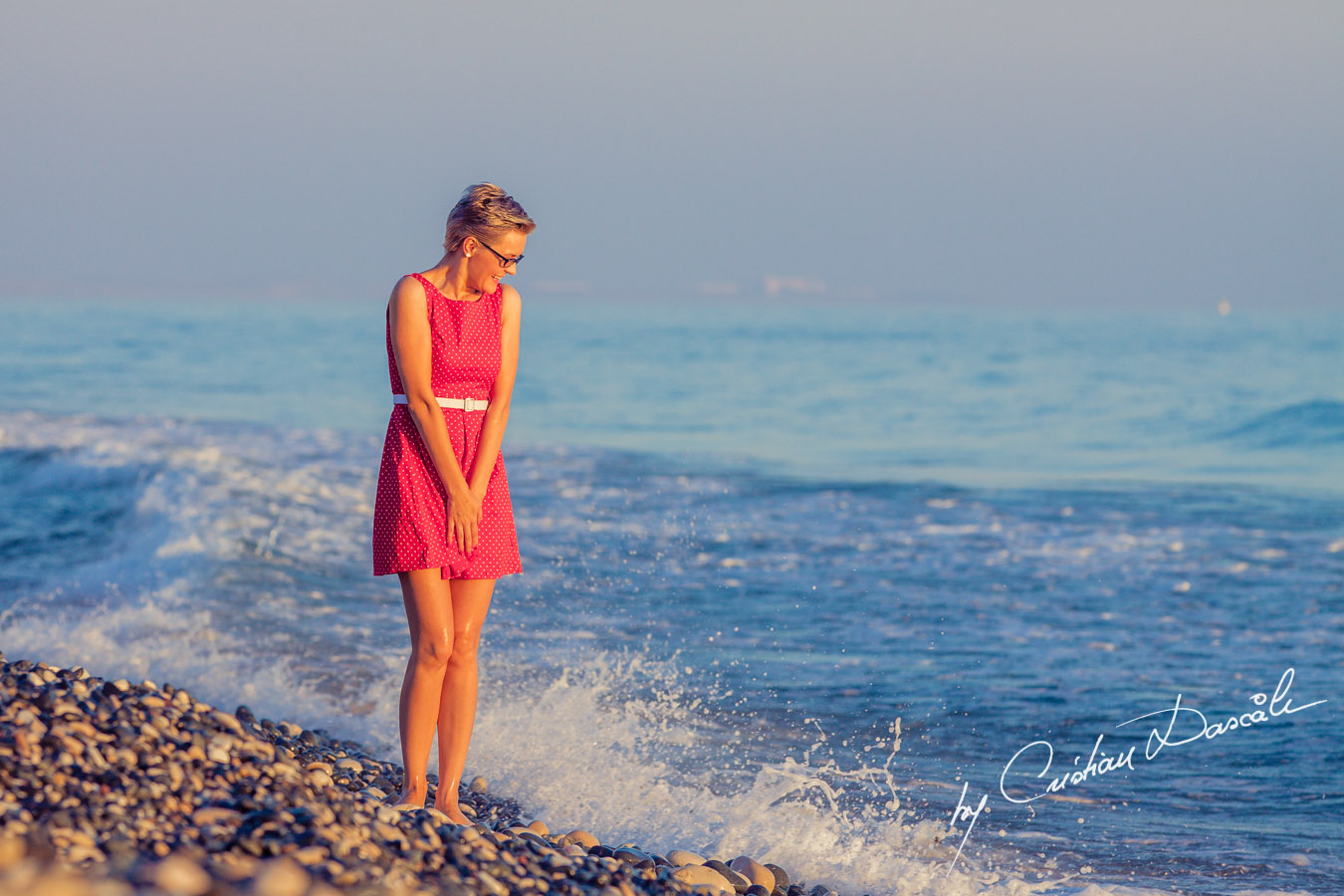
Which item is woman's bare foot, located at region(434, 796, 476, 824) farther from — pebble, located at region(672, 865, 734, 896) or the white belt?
the white belt

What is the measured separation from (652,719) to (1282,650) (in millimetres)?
4400

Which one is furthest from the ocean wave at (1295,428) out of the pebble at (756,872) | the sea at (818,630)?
the pebble at (756,872)

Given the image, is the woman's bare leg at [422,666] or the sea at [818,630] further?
the sea at [818,630]

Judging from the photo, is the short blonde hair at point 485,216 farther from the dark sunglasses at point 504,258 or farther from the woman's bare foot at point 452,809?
the woman's bare foot at point 452,809

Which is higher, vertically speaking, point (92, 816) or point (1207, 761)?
point (92, 816)

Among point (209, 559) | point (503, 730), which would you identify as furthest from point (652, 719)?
point (209, 559)

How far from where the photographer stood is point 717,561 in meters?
10.5

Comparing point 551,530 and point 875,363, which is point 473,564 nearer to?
point 551,530

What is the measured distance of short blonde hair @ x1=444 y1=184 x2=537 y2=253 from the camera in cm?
402

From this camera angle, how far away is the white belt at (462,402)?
4.10 metres

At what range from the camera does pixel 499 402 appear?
13.8 ft

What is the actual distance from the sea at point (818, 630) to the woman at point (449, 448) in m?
1.19

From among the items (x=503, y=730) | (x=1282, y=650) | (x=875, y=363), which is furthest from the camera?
(x=875, y=363)

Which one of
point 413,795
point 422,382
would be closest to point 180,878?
point 413,795
